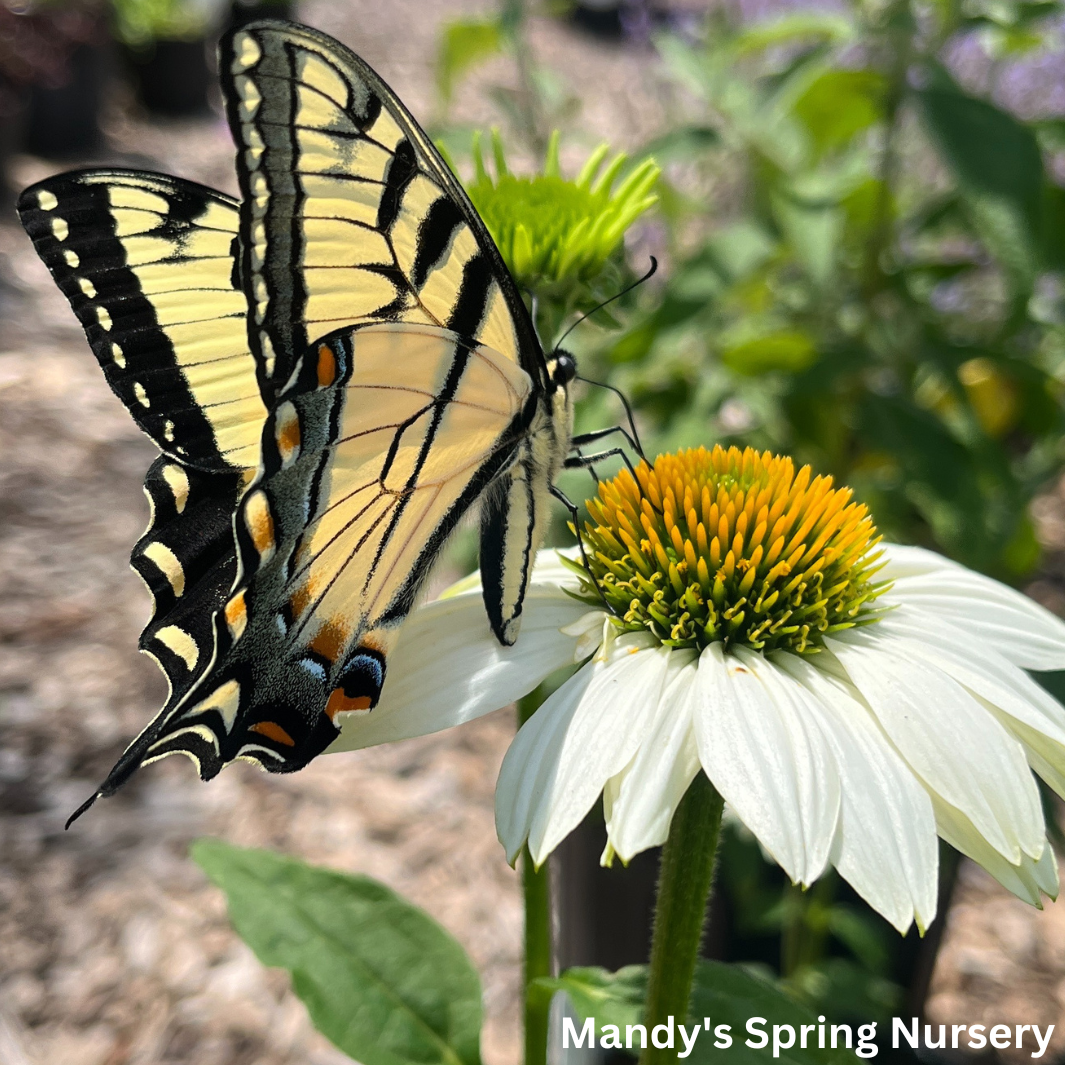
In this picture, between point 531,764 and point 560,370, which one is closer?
point 531,764

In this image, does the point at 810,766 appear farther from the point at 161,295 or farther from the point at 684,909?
the point at 161,295

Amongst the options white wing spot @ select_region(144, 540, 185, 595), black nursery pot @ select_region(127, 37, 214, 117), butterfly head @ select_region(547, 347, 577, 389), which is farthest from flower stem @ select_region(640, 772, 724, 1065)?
black nursery pot @ select_region(127, 37, 214, 117)

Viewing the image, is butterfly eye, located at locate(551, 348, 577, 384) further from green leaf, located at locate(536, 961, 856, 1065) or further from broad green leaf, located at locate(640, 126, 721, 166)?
broad green leaf, located at locate(640, 126, 721, 166)

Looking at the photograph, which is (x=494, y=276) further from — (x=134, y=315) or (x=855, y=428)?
(x=855, y=428)

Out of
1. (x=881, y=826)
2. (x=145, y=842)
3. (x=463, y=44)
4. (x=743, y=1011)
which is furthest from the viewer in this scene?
(x=145, y=842)

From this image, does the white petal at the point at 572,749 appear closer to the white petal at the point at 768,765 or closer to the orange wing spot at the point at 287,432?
the white petal at the point at 768,765

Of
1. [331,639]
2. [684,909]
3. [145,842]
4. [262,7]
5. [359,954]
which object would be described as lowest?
[145,842]

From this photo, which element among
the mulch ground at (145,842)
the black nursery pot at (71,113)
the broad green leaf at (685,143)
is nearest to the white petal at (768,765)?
the broad green leaf at (685,143)

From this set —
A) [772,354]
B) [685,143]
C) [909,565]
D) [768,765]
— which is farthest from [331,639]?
[685,143]
